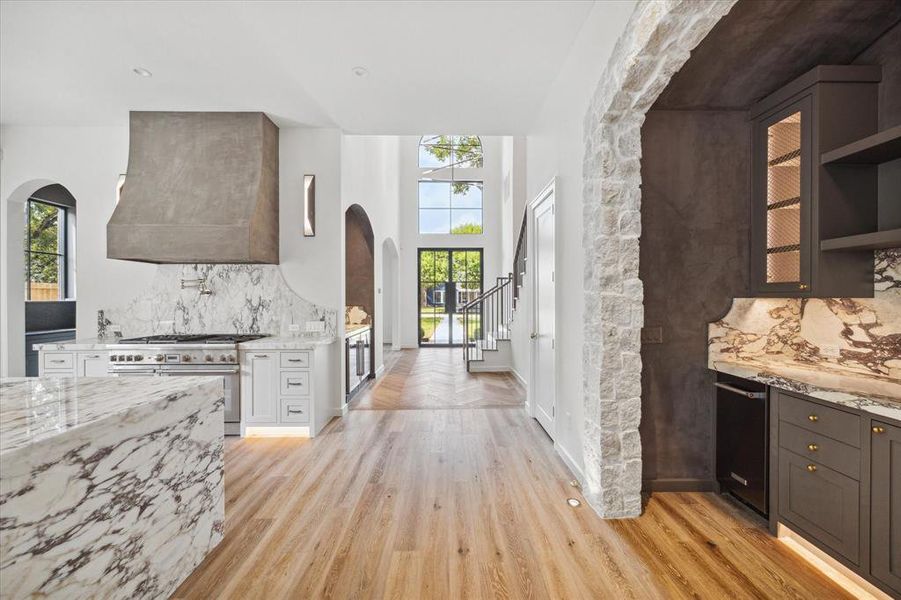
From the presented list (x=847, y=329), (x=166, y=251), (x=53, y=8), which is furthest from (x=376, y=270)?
(x=847, y=329)

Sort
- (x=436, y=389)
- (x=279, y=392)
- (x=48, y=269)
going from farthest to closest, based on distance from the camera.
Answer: (x=48, y=269) < (x=436, y=389) < (x=279, y=392)

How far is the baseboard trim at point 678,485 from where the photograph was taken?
276cm

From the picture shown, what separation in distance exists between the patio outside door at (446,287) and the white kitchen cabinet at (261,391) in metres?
6.37

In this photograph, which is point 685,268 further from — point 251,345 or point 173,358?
point 173,358

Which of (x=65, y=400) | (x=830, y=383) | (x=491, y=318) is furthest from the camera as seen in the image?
(x=491, y=318)

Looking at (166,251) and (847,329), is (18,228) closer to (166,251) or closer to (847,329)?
(166,251)

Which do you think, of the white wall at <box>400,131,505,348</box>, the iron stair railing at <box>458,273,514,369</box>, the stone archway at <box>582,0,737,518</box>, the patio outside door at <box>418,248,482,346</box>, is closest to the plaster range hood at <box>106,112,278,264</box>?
the stone archway at <box>582,0,737,518</box>

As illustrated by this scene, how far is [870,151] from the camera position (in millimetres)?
1979

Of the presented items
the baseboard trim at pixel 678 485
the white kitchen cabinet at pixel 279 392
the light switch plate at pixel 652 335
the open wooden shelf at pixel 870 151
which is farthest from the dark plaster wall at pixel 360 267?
the open wooden shelf at pixel 870 151

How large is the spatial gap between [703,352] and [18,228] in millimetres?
7004

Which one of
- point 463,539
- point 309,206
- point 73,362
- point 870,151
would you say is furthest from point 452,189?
point 463,539

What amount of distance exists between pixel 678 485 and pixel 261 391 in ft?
12.0

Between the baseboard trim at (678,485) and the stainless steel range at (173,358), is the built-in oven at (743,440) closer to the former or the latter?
the baseboard trim at (678,485)

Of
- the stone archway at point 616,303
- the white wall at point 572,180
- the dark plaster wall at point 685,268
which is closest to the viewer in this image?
the stone archway at point 616,303
